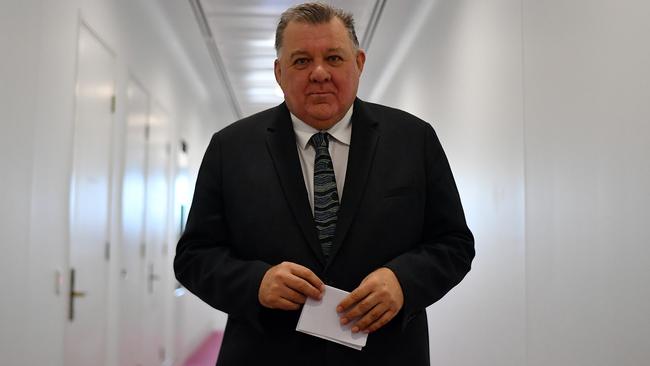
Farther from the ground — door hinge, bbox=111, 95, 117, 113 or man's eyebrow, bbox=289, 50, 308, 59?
door hinge, bbox=111, 95, 117, 113

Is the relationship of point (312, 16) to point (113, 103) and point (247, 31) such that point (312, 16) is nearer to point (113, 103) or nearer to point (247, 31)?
point (113, 103)

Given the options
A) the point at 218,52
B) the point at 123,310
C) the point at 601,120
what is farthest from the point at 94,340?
the point at 218,52

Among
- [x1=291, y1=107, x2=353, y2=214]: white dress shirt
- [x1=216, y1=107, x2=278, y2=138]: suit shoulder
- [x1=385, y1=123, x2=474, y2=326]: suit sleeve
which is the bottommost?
[x1=385, y1=123, x2=474, y2=326]: suit sleeve

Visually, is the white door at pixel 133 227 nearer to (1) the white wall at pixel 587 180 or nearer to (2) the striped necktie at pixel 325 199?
(1) the white wall at pixel 587 180

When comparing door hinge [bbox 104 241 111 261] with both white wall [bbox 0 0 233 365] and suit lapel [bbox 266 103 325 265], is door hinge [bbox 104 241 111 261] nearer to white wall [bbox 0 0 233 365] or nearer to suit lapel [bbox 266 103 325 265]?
white wall [bbox 0 0 233 365]

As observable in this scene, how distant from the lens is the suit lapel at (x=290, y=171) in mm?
1173

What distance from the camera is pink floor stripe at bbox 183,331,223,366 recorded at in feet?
21.1

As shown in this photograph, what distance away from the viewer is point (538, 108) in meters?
2.37

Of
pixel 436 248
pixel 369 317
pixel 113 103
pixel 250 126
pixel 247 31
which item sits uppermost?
pixel 247 31

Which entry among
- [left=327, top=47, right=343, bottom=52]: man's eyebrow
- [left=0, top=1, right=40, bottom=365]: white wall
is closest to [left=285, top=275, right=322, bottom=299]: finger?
[left=327, top=47, right=343, bottom=52]: man's eyebrow

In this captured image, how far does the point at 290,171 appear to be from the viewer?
123cm

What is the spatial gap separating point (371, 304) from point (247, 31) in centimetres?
433

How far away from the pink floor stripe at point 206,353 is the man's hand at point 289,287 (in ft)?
17.7

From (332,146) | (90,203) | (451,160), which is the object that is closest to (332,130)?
(332,146)
